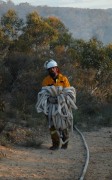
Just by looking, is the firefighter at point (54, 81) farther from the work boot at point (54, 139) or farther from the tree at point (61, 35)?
the tree at point (61, 35)

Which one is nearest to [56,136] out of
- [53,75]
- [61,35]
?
[53,75]

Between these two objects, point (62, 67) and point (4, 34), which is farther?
point (4, 34)

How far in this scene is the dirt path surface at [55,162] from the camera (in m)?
9.10

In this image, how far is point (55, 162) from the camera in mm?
10336

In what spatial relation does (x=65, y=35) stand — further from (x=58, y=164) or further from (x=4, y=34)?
(x=58, y=164)

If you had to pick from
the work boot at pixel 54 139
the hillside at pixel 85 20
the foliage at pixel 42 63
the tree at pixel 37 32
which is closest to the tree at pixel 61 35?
the foliage at pixel 42 63

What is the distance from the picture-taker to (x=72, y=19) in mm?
178250

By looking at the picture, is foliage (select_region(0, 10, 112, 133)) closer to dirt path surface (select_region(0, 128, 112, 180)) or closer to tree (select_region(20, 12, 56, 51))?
tree (select_region(20, 12, 56, 51))

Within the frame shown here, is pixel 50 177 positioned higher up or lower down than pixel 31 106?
higher up

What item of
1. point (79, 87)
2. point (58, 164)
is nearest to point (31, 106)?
point (79, 87)

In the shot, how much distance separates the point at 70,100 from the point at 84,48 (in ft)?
75.8

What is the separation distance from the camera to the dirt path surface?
910 cm

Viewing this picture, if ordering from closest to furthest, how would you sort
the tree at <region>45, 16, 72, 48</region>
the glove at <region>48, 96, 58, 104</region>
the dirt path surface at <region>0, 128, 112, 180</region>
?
the dirt path surface at <region>0, 128, 112, 180</region> → the glove at <region>48, 96, 58, 104</region> → the tree at <region>45, 16, 72, 48</region>

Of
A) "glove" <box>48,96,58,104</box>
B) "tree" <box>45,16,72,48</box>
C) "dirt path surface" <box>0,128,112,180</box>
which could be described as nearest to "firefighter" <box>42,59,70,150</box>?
"glove" <box>48,96,58,104</box>
